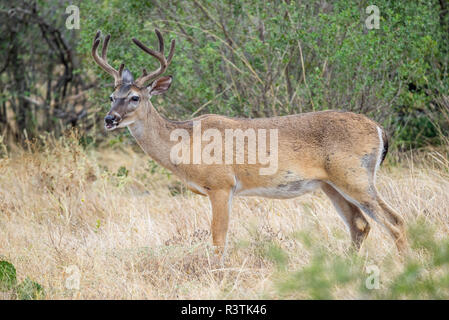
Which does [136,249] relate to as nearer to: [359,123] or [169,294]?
[169,294]

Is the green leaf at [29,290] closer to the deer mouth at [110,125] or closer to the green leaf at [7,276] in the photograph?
the green leaf at [7,276]

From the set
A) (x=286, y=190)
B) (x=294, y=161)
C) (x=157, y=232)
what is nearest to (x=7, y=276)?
(x=157, y=232)

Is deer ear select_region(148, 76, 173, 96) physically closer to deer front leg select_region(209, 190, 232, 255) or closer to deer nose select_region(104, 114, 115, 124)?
deer nose select_region(104, 114, 115, 124)

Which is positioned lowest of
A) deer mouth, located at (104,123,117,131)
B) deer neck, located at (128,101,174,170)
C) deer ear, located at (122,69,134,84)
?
deer neck, located at (128,101,174,170)

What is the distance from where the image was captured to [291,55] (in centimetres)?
871

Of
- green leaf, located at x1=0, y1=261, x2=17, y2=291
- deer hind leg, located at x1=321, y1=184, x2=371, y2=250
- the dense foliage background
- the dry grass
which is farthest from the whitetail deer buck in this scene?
the dense foliage background

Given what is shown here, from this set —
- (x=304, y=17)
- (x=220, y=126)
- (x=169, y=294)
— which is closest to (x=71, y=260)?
(x=169, y=294)

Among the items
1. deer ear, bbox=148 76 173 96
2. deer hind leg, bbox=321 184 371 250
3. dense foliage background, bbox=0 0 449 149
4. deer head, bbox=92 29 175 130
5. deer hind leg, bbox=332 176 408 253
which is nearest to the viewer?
deer hind leg, bbox=332 176 408 253

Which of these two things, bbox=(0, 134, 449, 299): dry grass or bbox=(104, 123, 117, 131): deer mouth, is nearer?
bbox=(0, 134, 449, 299): dry grass

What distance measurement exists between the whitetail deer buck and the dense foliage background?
70.6 inches

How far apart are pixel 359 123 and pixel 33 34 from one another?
8611 mm

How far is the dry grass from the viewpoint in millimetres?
5430
